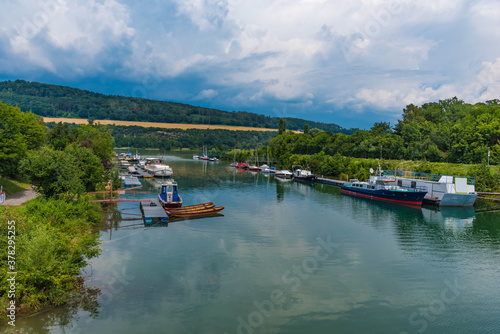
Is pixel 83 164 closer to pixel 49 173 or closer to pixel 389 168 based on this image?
pixel 49 173

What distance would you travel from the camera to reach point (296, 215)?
47.5 meters

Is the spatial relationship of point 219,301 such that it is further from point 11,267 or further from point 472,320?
point 472,320

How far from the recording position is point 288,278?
2452cm

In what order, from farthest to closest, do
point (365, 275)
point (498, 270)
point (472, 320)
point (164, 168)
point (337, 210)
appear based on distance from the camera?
point (164, 168) → point (337, 210) → point (498, 270) → point (365, 275) → point (472, 320)

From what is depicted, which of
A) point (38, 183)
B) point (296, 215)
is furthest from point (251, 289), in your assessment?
point (296, 215)

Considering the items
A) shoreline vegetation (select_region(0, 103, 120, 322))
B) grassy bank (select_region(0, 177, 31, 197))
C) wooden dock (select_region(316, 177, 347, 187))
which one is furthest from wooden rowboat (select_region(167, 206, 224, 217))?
wooden dock (select_region(316, 177, 347, 187))

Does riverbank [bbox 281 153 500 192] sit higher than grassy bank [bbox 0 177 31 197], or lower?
higher

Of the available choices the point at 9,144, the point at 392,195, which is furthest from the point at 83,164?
the point at 392,195

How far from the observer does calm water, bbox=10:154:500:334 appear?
18.7 m

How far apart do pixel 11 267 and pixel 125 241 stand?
1478 centimetres

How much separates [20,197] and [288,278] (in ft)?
99.1

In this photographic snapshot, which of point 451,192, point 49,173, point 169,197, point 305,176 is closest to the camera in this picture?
point 49,173

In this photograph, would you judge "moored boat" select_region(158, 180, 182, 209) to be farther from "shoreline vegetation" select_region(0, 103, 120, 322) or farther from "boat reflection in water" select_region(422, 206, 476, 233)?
"boat reflection in water" select_region(422, 206, 476, 233)

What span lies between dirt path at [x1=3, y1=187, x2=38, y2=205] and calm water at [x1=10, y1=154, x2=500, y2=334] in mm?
8256
